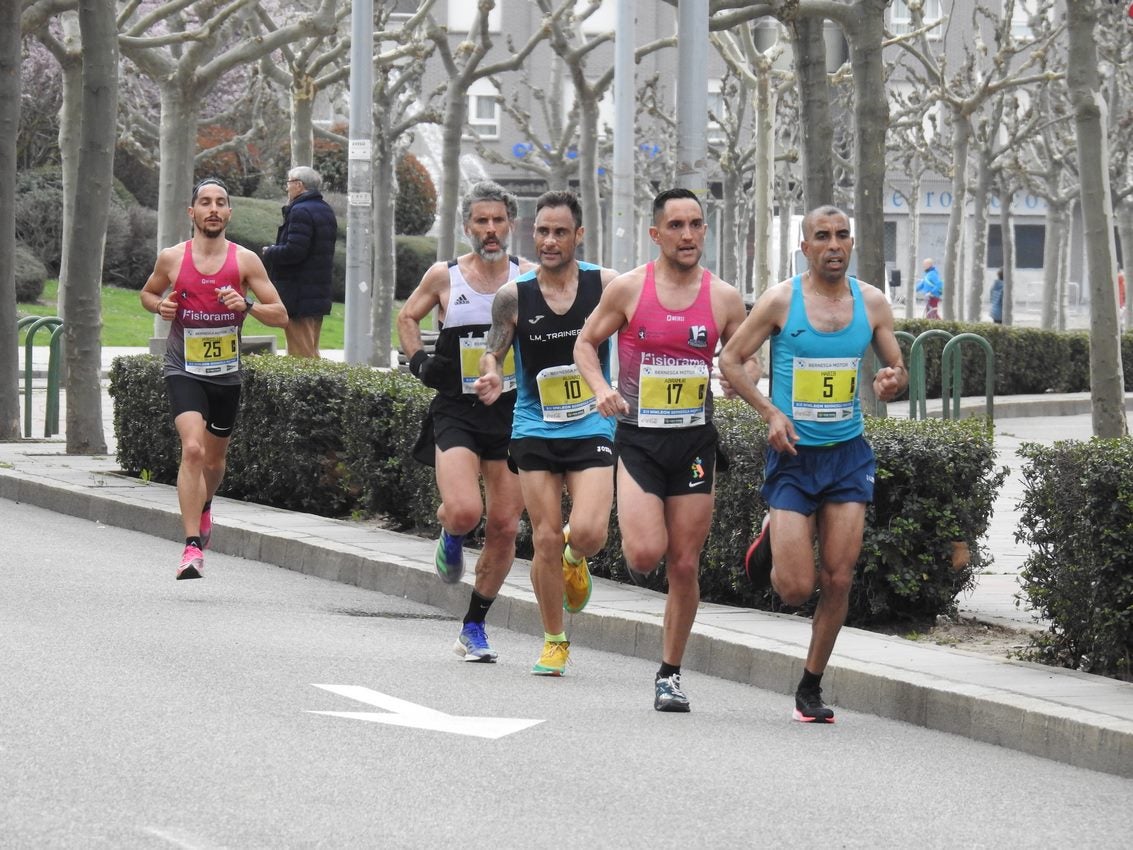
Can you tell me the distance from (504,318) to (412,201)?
50124 millimetres

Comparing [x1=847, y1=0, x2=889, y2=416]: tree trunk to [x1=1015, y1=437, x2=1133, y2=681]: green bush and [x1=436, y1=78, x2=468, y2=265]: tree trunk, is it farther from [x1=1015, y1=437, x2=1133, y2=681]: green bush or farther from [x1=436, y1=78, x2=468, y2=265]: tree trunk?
[x1=436, y1=78, x2=468, y2=265]: tree trunk

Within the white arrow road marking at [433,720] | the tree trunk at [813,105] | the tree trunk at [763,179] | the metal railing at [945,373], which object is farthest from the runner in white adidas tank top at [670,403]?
the tree trunk at [763,179]

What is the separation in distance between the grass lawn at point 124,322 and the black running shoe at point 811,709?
2701 cm

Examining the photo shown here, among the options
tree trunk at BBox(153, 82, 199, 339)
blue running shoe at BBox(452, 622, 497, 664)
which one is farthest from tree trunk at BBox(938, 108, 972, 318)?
blue running shoe at BBox(452, 622, 497, 664)

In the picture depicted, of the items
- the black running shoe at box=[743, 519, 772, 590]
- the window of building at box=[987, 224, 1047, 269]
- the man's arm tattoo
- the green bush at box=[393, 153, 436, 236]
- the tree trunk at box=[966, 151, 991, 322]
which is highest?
the window of building at box=[987, 224, 1047, 269]

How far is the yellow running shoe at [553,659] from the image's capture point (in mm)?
8539

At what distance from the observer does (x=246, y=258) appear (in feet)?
36.8

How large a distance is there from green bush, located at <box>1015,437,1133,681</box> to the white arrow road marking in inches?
79.8

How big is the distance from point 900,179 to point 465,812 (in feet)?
253

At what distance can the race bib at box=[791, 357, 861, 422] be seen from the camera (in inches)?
301

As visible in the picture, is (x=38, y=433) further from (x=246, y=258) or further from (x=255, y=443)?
(x=246, y=258)

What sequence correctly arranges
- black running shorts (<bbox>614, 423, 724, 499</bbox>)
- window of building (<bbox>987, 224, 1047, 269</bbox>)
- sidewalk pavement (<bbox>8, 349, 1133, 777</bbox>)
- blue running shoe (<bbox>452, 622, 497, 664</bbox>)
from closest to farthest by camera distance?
sidewalk pavement (<bbox>8, 349, 1133, 777</bbox>)
black running shorts (<bbox>614, 423, 724, 499</bbox>)
blue running shoe (<bbox>452, 622, 497, 664</bbox>)
window of building (<bbox>987, 224, 1047, 269</bbox>)

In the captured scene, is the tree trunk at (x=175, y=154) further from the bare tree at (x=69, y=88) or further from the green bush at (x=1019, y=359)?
the green bush at (x=1019, y=359)

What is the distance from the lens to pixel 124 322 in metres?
39.1
